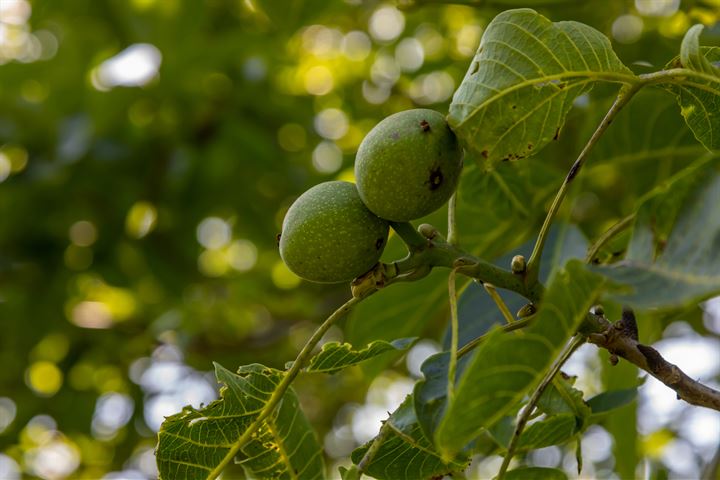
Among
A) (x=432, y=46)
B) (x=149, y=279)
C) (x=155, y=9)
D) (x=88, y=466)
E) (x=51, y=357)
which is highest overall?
(x=155, y=9)

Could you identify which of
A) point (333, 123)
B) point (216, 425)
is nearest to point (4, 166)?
point (333, 123)

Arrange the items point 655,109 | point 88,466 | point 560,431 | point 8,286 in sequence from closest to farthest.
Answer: point 560,431, point 655,109, point 8,286, point 88,466

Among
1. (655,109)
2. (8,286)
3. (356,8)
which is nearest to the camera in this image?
(655,109)

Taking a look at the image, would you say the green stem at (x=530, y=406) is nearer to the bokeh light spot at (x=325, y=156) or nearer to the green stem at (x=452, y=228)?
the green stem at (x=452, y=228)

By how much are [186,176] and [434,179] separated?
6.91ft

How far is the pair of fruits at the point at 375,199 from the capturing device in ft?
3.73

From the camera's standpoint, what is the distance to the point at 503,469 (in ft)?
3.97

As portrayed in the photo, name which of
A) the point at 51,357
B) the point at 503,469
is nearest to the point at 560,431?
the point at 503,469

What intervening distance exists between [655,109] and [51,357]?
2752 millimetres

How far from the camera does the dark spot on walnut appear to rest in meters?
1.14

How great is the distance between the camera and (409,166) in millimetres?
1130

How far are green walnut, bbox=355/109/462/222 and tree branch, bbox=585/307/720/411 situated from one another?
267 mm

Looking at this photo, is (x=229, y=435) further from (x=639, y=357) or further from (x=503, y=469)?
(x=639, y=357)

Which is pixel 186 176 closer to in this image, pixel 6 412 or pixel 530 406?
pixel 6 412
